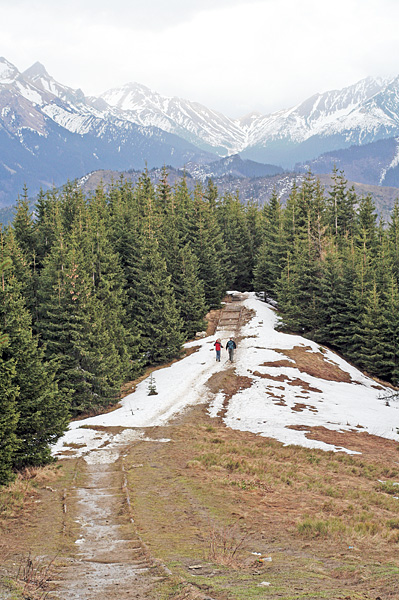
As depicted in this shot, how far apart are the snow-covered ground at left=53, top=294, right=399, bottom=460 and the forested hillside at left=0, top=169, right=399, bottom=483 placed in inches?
111

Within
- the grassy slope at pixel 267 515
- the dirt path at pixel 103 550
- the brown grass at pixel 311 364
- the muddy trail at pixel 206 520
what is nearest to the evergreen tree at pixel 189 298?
the brown grass at pixel 311 364

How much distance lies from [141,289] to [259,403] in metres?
23.5

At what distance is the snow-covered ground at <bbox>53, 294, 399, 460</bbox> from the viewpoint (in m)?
24.9

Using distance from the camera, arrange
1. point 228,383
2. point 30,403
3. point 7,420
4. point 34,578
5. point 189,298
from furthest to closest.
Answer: point 189,298
point 228,383
point 30,403
point 7,420
point 34,578

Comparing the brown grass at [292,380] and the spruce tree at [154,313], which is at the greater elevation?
the spruce tree at [154,313]

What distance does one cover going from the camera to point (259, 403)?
99.7 ft

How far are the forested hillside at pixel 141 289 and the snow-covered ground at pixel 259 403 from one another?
283cm

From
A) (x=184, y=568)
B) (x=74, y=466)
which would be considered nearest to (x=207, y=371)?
(x=74, y=466)

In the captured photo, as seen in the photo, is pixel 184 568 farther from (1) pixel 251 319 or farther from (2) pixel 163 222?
(2) pixel 163 222

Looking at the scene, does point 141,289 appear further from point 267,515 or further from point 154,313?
point 267,515

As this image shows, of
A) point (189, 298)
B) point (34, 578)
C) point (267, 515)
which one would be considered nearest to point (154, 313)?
point (189, 298)

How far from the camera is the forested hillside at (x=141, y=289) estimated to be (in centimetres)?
1856

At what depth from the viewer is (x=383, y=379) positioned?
47031 mm

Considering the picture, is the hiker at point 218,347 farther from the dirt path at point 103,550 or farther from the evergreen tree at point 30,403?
the evergreen tree at point 30,403
